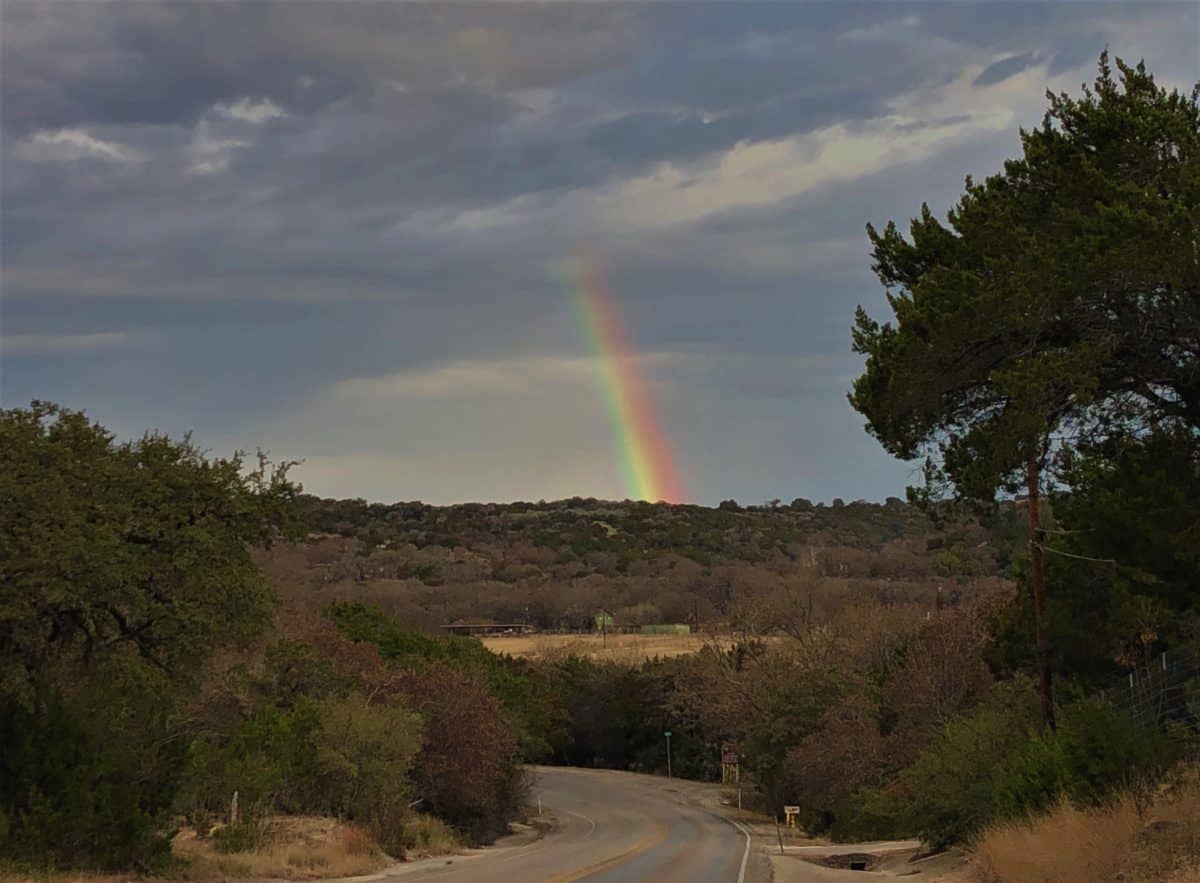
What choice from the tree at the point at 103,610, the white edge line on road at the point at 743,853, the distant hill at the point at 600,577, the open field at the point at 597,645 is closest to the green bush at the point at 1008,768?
the white edge line on road at the point at 743,853

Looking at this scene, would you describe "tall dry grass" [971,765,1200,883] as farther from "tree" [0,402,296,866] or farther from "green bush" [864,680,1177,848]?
"tree" [0,402,296,866]

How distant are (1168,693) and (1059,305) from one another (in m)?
8.94

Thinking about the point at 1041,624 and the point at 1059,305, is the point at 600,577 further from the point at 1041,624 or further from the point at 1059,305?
the point at 1059,305

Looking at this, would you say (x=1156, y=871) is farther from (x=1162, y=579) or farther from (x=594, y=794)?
(x=594, y=794)

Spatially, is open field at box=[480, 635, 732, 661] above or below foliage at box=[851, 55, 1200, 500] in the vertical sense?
below

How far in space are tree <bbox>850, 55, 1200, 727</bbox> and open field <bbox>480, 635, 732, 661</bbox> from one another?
8764 cm

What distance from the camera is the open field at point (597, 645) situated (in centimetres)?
11544

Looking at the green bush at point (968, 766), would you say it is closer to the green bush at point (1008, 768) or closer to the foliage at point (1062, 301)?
the green bush at point (1008, 768)

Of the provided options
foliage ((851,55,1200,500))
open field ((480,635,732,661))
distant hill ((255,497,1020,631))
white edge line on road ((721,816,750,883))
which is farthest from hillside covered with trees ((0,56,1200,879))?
open field ((480,635,732,661))

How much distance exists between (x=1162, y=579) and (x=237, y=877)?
64.2 feet

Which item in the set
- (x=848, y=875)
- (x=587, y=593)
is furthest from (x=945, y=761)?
(x=587, y=593)

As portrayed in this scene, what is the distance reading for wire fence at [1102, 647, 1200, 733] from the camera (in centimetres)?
2238

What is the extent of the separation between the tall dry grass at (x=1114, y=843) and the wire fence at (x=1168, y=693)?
88.4 inches

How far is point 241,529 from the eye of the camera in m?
25.4
